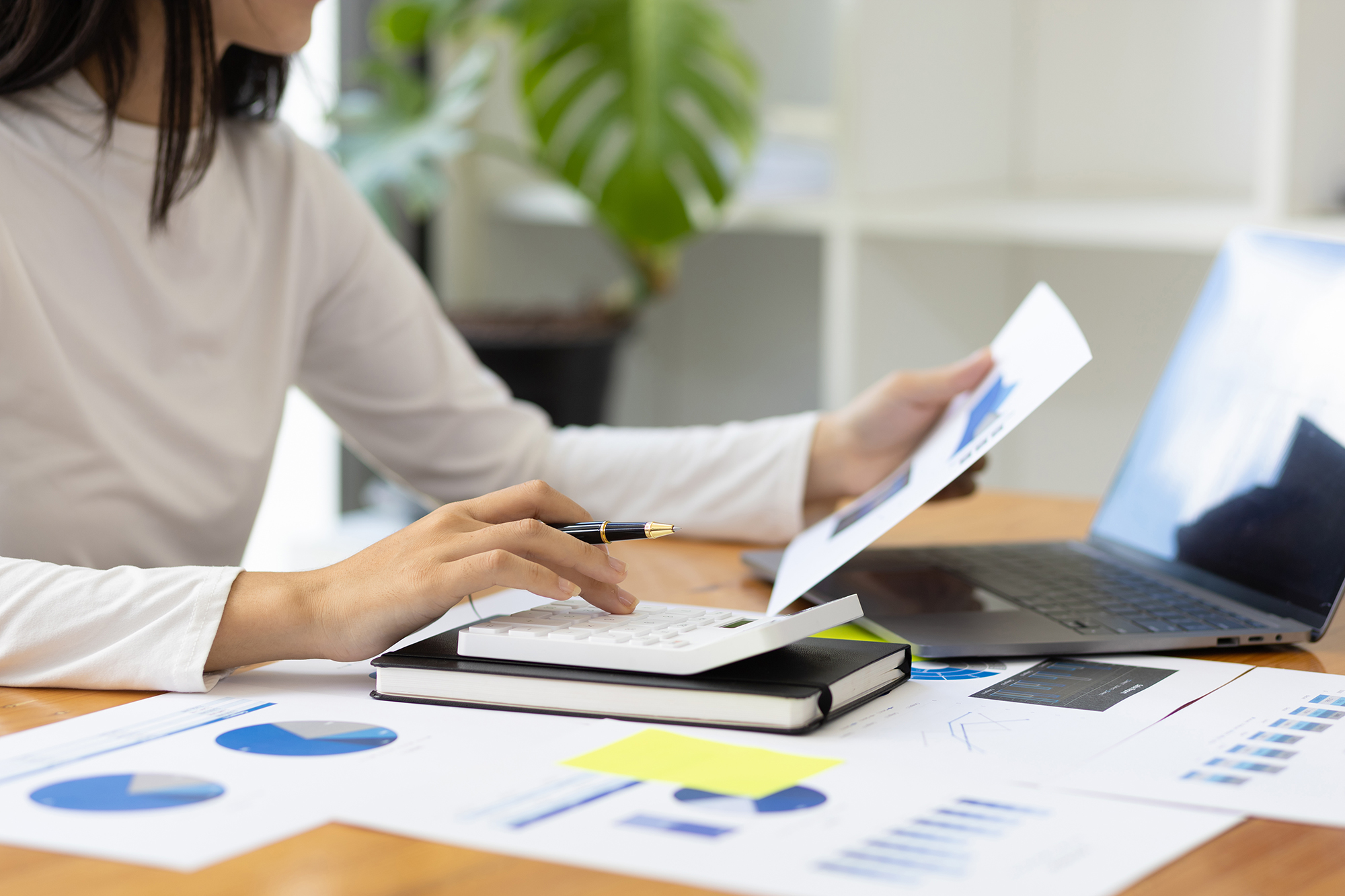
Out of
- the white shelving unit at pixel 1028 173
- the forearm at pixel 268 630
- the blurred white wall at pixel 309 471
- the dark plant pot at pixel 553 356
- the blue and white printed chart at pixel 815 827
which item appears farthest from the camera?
the blurred white wall at pixel 309 471

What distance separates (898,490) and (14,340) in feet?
1.92

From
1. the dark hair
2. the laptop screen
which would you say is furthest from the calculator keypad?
the dark hair

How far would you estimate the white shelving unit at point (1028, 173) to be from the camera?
2.02 meters

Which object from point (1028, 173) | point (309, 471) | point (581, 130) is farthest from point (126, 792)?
point (309, 471)

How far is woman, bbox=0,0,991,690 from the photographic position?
69cm

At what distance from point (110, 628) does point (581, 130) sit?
163 cm

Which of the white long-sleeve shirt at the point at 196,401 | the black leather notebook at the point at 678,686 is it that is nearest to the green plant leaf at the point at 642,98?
the white long-sleeve shirt at the point at 196,401

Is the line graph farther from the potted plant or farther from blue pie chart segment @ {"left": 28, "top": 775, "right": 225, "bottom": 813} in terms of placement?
the potted plant

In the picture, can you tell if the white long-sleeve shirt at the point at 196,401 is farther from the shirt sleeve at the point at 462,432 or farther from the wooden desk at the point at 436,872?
the wooden desk at the point at 436,872

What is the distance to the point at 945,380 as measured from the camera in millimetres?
1039

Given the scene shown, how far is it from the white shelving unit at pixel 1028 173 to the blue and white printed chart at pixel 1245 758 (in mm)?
1241

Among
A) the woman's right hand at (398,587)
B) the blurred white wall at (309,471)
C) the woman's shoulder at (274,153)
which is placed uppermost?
the woman's shoulder at (274,153)

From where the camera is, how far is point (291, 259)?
1.10 m

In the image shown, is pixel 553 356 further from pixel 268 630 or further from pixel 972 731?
pixel 972 731
